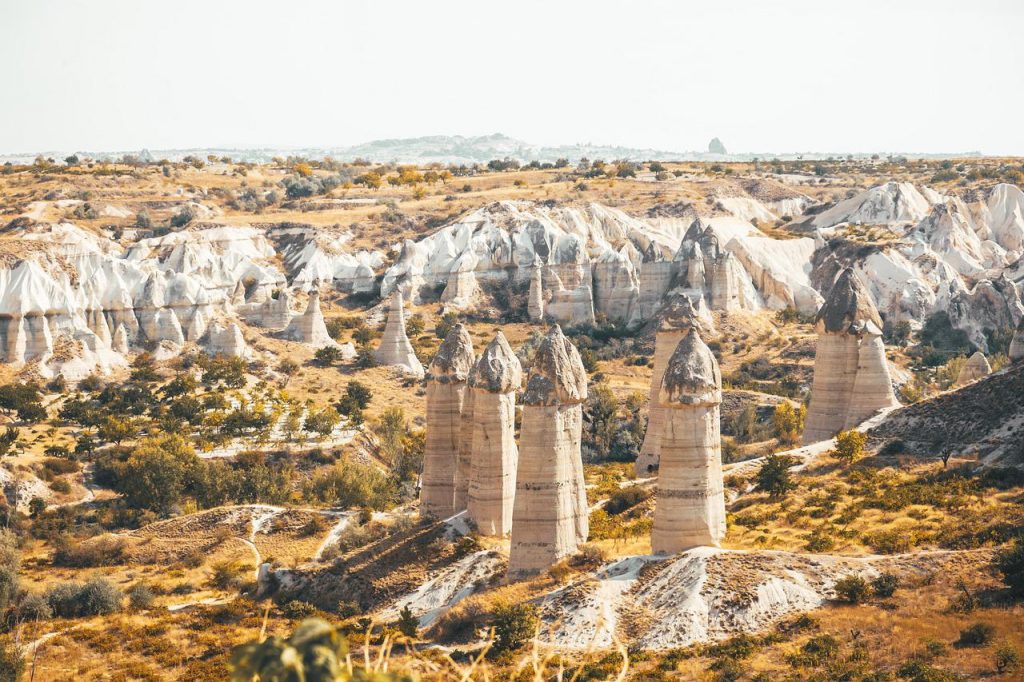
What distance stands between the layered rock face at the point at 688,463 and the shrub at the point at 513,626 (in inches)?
144

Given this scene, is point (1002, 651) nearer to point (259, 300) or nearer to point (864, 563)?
point (864, 563)

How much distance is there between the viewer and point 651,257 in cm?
7794

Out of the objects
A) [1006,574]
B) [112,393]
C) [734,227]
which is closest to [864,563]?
[1006,574]

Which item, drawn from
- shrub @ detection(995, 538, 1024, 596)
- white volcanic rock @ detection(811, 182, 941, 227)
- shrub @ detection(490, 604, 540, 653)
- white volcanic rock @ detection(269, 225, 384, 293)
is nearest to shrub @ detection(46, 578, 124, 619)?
shrub @ detection(490, 604, 540, 653)

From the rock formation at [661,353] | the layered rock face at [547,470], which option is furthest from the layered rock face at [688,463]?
the rock formation at [661,353]

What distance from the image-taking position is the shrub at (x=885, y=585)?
2320 cm

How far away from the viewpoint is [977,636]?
2055cm

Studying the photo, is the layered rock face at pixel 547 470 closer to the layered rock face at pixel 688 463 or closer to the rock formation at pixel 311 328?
the layered rock face at pixel 688 463

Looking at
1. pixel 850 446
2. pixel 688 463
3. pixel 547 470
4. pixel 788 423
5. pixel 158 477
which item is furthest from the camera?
pixel 788 423

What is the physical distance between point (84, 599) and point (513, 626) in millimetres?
15110

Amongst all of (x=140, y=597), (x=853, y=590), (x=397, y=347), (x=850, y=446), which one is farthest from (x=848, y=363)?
(x=397, y=347)

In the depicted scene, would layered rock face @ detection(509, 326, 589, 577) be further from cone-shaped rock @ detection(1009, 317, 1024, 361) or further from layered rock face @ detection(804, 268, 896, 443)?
cone-shaped rock @ detection(1009, 317, 1024, 361)

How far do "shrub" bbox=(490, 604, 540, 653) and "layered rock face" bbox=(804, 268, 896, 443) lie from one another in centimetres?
1654

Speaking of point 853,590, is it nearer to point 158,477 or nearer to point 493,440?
point 493,440
